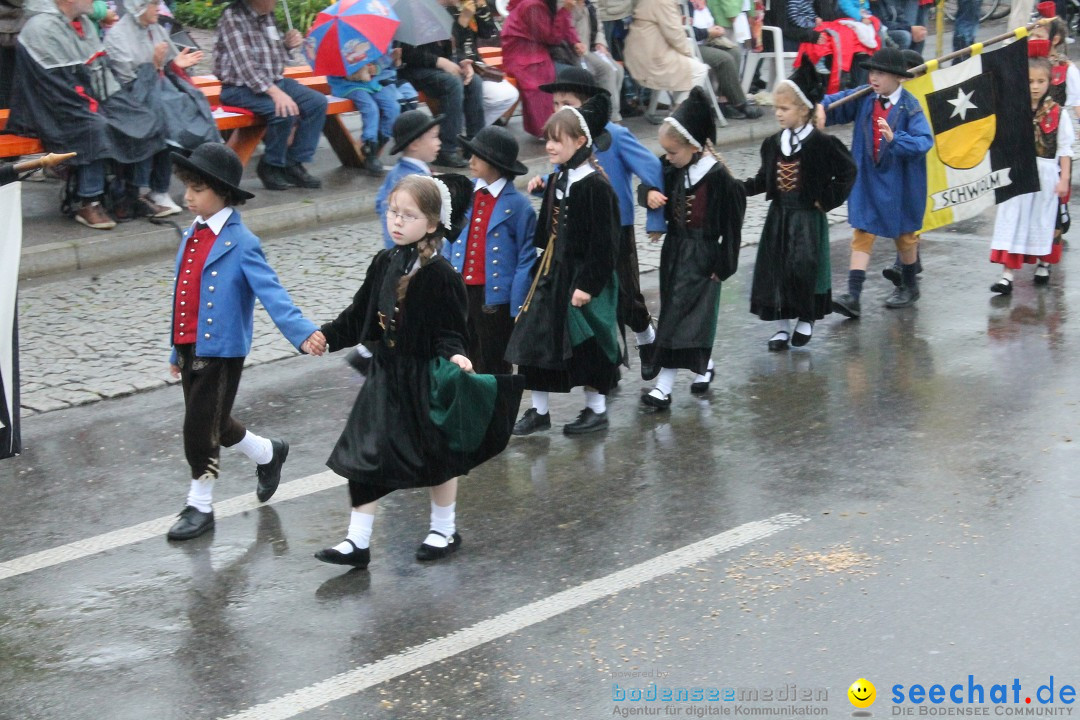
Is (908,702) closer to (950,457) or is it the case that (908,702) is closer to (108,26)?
(950,457)

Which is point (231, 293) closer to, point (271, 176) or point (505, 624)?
point (505, 624)

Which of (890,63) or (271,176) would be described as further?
(271,176)

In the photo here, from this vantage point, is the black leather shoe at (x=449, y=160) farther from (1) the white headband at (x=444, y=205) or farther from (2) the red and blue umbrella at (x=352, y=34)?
(1) the white headband at (x=444, y=205)

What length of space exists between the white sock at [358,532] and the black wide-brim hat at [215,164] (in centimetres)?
147

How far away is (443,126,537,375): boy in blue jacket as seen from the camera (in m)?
7.08

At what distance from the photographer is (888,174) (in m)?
9.34

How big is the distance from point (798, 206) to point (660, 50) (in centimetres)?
667

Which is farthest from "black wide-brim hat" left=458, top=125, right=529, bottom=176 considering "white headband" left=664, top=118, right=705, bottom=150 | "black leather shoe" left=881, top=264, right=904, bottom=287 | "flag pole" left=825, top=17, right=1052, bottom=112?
"black leather shoe" left=881, top=264, right=904, bottom=287

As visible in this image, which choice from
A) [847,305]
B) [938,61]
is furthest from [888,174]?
[847,305]

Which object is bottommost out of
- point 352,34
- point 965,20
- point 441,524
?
point 441,524

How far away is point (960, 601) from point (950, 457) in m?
1.59

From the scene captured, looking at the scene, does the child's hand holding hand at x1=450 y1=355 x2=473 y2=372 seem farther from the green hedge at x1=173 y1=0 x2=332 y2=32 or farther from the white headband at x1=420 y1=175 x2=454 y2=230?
the green hedge at x1=173 y1=0 x2=332 y2=32

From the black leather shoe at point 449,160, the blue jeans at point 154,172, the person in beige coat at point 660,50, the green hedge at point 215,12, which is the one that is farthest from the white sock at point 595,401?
the green hedge at point 215,12

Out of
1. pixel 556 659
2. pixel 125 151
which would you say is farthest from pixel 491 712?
pixel 125 151
